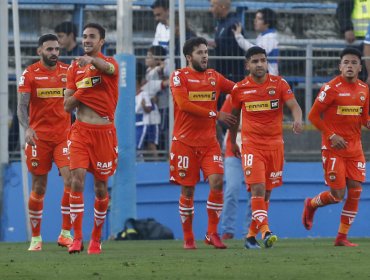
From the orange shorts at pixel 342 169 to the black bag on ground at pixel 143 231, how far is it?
12.5 ft

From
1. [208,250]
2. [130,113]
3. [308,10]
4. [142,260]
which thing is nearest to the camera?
[142,260]

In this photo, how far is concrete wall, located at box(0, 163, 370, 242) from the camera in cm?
1916

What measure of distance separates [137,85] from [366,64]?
3.71 metres

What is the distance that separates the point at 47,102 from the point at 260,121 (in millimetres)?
2743

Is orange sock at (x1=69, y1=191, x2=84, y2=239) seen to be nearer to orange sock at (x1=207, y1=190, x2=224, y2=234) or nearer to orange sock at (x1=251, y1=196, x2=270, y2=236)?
orange sock at (x1=207, y1=190, x2=224, y2=234)

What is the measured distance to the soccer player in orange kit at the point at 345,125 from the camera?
1538 centimetres

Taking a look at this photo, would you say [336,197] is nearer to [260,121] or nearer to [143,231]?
[260,121]

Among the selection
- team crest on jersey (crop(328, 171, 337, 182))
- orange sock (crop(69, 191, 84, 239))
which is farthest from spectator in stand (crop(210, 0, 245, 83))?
orange sock (crop(69, 191, 84, 239))

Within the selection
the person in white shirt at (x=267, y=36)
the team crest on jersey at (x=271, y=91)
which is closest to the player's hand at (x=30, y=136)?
the team crest on jersey at (x=271, y=91)

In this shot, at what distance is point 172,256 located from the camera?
13047mm

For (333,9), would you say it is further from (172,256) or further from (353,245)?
(172,256)

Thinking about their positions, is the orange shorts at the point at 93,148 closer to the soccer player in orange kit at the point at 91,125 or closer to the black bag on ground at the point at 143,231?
the soccer player in orange kit at the point at 91,125

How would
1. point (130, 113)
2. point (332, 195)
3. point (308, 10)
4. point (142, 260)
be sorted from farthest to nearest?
point (308, 10)
point (130, 113)
point (332, 195)
point (142, 260)

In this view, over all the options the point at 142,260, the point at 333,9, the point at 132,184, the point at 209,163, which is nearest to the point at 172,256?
the point at 142,260
